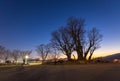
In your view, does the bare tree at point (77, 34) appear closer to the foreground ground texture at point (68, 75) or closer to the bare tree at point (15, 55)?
the foreground ground texture at point (68, 75)

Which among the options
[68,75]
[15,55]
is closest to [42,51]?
[15,55]

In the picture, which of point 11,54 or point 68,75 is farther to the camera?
point 11,54

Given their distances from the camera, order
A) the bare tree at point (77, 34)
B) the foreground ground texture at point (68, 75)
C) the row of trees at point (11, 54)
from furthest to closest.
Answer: the row of trees at point (11, 54), the bare tree at point (77, 34), the foreground ground texture at point (68, 75)

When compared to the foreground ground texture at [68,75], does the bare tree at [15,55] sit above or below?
above

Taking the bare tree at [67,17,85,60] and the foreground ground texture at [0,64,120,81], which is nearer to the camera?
the foreground ground texture at [0,64,120,81]

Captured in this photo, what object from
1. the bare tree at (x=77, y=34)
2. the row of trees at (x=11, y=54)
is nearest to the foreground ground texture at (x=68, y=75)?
the bare tree at (x=77, y=34)

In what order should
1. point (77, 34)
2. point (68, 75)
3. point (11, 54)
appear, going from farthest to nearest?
1. point (11, 54)
2. point (77, 34)
3. point (68, 75)

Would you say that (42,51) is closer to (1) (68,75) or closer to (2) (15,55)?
(2) (15,55)

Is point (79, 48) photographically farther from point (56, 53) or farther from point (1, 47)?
Answer: point (1, 47)

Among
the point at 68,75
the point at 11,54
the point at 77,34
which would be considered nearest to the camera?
the point at 68,75

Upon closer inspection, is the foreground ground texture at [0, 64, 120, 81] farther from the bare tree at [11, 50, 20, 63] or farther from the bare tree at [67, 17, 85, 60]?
the bare tree at [11, 50, 20, 63]

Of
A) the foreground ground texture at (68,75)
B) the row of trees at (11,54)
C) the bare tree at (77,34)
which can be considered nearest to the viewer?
the foreground ground texture at (68,75)

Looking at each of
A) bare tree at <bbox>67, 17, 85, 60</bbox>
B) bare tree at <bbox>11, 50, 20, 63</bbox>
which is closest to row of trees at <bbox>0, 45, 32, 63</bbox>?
bare tree at <bbox>11, 50, 20, 63</bbox>

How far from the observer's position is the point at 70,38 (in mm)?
46281
